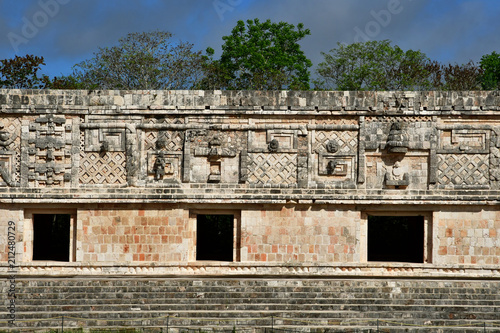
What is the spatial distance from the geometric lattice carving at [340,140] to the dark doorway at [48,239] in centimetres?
593

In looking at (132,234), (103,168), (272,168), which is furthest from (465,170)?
(103,168)

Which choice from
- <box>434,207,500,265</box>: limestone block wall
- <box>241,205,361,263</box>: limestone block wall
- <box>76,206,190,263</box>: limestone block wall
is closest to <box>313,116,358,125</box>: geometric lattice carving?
<box>241,205,361,263</box>: limestone block wall

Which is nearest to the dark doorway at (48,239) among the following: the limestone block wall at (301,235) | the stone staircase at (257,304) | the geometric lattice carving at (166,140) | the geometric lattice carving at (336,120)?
the stone staircase at (257,304)

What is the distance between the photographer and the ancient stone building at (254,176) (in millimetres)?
12664

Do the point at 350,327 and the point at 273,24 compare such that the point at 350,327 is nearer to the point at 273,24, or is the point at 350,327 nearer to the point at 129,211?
the point at 129,211

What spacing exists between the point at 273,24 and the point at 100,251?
17421 mm

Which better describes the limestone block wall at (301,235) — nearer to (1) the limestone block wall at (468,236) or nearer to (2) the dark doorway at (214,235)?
(1) the limestone block wall at (468,236)

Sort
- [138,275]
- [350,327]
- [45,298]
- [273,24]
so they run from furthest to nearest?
1. [273,24]
2. [138,275]
3. [45,298]
4. [350,327]

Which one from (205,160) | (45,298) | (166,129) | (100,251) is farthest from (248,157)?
(45,298)

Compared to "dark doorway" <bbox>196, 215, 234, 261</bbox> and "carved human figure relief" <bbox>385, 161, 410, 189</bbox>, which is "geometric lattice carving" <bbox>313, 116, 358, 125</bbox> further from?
"dark doorway" <bbox>196, 215, 234, 261</bbox>

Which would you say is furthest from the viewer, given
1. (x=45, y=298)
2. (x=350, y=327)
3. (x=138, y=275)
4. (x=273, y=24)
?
(x=273, y=24)

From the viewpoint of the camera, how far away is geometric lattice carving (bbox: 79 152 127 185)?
1281cm

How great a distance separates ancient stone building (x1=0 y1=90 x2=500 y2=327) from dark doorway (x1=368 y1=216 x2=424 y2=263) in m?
2.65

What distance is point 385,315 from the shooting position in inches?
431
